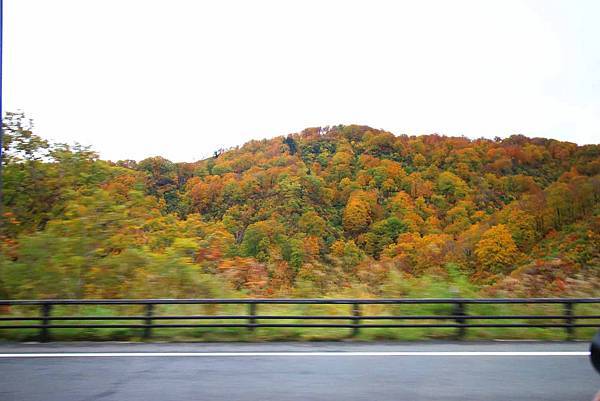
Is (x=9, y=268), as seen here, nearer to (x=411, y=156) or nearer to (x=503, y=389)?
(x=503, y=389)

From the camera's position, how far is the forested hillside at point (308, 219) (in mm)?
10992

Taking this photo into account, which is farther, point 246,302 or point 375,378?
point 246,302

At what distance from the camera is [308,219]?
2503 cm

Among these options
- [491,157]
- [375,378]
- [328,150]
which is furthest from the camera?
[328,150]

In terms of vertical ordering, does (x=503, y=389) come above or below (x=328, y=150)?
below

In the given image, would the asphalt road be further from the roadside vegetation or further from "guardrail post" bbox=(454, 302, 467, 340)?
the roadside vegetation

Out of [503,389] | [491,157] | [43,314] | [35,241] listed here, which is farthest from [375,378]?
[491,157]

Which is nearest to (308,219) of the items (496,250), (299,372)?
(496,250)

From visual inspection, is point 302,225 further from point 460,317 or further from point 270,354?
point 270,354

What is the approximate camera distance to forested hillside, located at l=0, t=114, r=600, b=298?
1099 cm

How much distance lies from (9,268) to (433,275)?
947cm

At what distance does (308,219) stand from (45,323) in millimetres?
17285

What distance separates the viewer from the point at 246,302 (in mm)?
8617

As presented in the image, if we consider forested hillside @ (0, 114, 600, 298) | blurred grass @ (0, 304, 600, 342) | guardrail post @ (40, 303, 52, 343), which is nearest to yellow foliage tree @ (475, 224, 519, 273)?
forested hillside @ (0, 114, 600, 298)
